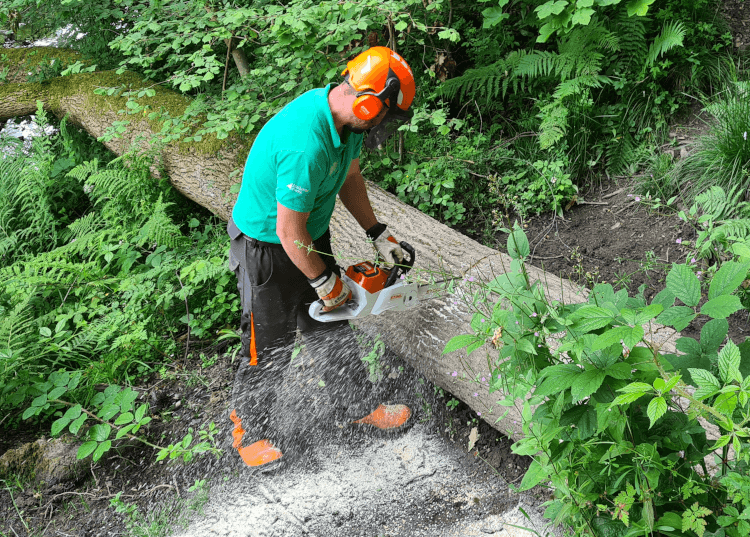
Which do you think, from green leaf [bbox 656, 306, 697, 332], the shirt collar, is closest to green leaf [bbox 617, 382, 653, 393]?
green leaf [bbox 656, 306, 697, 332]

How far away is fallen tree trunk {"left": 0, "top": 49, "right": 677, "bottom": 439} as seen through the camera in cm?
269

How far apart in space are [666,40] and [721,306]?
3.46 metres

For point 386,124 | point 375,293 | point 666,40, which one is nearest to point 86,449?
point 375,293

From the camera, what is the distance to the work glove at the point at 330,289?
8.22ft

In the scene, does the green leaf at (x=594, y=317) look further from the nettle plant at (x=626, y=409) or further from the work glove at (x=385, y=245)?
the work glove at (x=385, y=245)

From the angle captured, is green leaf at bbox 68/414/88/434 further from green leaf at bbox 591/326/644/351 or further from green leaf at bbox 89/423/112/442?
green leaf at bbox 591/326/644/351

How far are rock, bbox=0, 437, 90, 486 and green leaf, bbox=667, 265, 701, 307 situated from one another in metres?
3.36

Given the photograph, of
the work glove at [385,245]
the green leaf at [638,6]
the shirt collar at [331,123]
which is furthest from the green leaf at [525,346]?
the green leaf at [638,6]

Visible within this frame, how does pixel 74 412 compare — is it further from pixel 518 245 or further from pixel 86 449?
pixel 518 245

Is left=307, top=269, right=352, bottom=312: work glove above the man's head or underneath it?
underneath

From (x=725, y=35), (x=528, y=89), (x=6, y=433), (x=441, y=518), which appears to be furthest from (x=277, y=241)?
(x=725, y=35)

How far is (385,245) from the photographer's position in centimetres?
290

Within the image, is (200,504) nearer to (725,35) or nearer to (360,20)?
(360,20)

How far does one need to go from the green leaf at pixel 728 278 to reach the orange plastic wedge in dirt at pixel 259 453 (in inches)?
99.1
